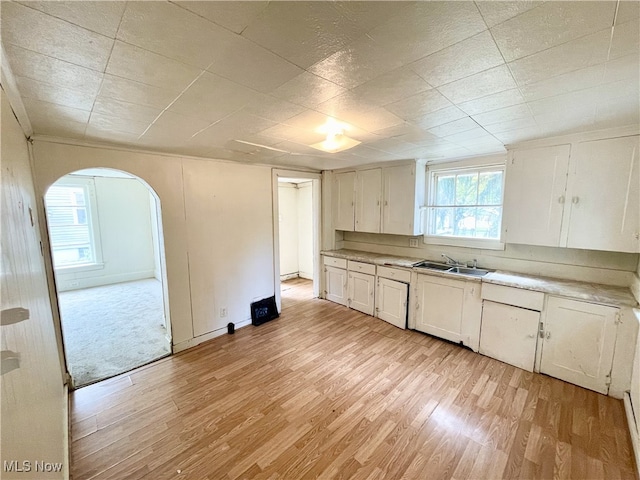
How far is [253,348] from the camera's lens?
314 cm

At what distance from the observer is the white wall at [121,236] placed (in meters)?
5.73

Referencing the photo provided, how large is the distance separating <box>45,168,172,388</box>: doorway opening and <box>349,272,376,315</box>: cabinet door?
2.57 meters

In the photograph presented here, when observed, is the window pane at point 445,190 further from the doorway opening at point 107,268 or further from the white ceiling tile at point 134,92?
the doorway opening at point 107,268

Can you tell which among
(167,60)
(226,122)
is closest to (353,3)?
(167,60)

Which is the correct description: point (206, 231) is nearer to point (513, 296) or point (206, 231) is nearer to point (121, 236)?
point (513, 296)

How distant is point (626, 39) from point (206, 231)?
3.54 metres

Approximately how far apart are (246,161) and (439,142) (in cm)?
233

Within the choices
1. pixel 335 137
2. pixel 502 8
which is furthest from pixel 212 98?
pixel 502 8

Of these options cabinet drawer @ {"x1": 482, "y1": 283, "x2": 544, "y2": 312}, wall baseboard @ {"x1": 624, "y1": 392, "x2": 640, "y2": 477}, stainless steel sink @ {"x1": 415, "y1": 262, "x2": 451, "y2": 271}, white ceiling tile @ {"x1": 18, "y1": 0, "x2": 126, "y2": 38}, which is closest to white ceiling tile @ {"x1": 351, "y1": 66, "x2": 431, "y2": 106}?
white ceiling tile @ {"x1": 18, "y1": 0, "x2": 126, "y2": 38}

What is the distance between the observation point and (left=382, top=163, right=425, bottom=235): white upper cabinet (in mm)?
3688

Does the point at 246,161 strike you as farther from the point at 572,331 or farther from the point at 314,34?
the point at 572,331

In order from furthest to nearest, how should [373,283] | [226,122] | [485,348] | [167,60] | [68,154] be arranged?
[373,283] < [485,348] < [68,154] < [226,122] < [167,60]

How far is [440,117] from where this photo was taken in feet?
6.35

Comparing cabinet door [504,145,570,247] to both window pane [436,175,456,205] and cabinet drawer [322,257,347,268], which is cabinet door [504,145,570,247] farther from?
cabinet drawer [322,257,347,268]
